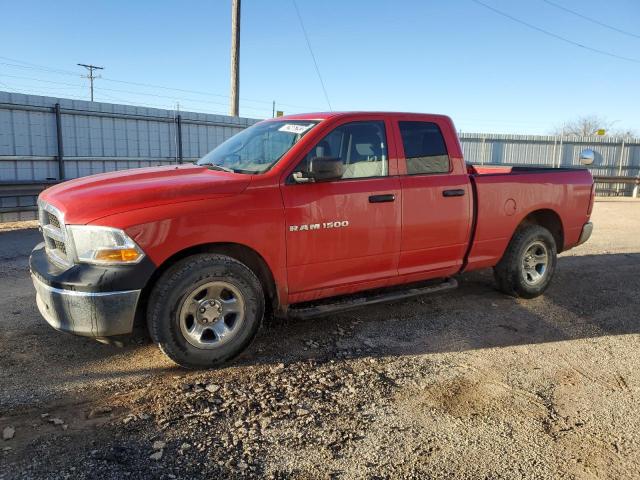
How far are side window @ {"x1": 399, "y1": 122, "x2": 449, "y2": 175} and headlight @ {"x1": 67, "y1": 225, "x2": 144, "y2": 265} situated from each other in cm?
260

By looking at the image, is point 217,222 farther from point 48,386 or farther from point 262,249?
point 48,386

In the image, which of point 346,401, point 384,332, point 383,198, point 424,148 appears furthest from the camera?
point 424,148

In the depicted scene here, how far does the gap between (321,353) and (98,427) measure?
1.81 metres

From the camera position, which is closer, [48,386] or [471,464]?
[471,464]

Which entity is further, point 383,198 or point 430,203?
point 430,203

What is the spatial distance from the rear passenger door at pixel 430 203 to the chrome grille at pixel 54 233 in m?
2.81

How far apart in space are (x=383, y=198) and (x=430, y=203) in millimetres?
589

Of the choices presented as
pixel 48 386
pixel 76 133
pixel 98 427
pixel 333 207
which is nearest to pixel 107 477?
pixel 98 427

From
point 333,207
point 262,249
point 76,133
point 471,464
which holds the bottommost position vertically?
point 471,464

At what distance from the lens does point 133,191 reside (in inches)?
149

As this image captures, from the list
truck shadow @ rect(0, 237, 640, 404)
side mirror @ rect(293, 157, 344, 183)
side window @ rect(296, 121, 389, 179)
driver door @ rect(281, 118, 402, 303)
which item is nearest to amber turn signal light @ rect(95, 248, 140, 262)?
truck shadow @ rect(0, 237, 640, 404)

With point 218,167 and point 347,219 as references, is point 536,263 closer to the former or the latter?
point 347,219

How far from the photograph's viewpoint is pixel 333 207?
14.3ft

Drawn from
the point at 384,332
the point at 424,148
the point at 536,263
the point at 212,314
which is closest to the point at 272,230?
the point at 212,314
